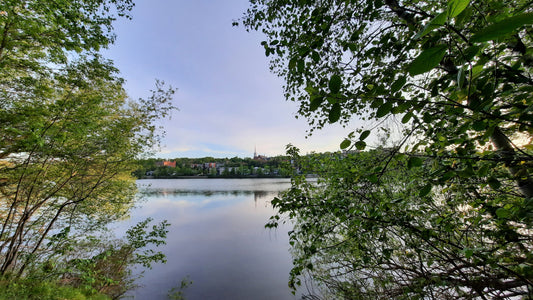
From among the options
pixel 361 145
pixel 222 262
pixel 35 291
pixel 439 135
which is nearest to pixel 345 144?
pixel 361 145

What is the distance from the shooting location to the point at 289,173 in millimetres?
2814

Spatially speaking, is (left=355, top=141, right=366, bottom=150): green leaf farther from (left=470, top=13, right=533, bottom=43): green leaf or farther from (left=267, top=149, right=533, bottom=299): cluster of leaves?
(left=470, top=13, right=533, bottom=43): green leaf

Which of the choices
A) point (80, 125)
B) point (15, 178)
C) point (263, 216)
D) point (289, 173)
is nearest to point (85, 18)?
point (80, 125)

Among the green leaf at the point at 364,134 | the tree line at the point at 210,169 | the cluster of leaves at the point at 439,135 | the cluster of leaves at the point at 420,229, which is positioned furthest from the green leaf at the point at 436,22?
the tree line at the point at 210,169

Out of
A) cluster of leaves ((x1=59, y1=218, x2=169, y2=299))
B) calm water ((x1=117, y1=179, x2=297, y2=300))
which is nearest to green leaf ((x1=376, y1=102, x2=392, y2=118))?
calm water ((x1=117, y1=179, x2=297, y2=300))

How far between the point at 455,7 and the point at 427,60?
108 millimetres

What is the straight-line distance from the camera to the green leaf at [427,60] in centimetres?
45

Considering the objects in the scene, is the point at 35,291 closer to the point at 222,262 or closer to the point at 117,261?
the point at 117,261

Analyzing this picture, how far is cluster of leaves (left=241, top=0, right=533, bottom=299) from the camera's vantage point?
0.76 meters

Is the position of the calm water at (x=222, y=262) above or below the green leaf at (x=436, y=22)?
below

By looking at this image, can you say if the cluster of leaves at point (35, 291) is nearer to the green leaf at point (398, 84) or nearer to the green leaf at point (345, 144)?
the green leaf at point (345, 144)

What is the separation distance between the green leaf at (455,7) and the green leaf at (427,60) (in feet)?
0.21

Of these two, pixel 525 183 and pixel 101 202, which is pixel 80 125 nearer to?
pixel 101 202

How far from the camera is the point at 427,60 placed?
49 cm
